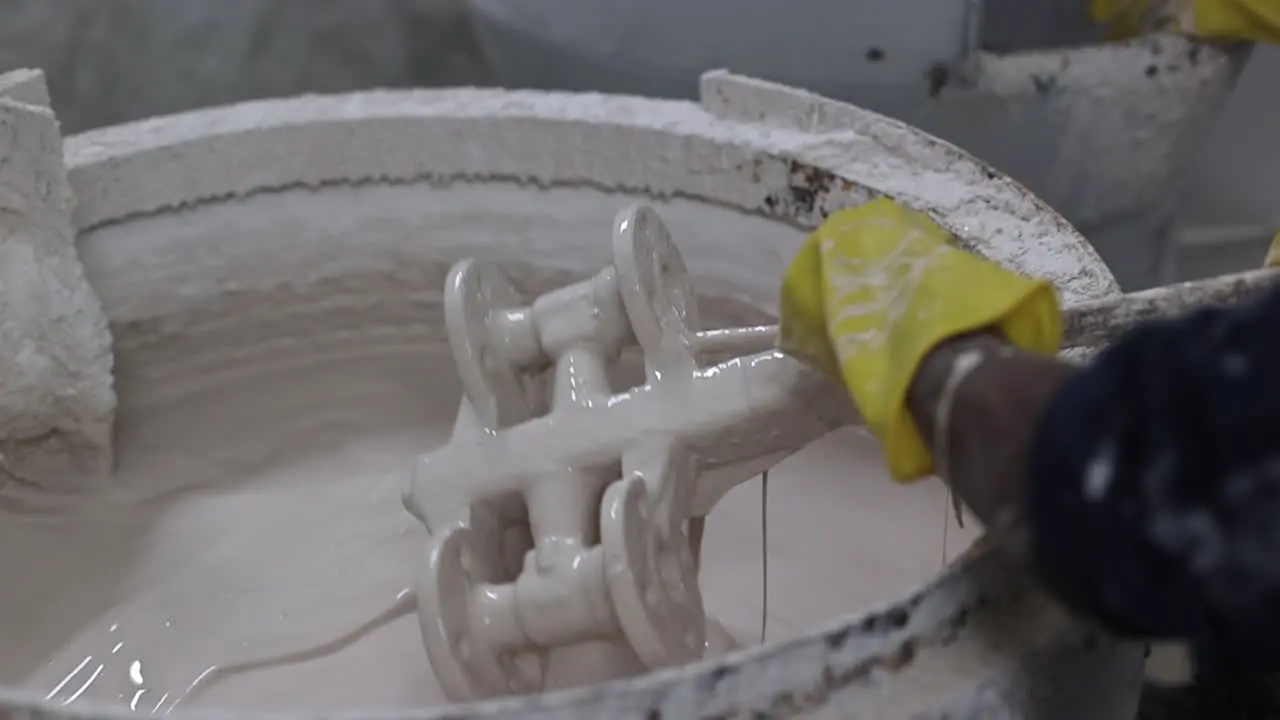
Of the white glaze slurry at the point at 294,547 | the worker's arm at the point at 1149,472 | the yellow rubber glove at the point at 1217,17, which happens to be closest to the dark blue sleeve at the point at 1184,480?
the worker's arm at the point at 1149,472

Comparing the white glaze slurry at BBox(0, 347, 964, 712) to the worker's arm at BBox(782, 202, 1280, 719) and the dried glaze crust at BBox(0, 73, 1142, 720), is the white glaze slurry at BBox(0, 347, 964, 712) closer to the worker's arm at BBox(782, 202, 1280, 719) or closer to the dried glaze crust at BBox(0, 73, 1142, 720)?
the dried glaze crust at BBox(0, 73, 1142, 720)

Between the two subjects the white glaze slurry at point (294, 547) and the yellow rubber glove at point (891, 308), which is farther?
the white glaze slurry at point (294, 547)

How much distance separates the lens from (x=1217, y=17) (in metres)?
1.16

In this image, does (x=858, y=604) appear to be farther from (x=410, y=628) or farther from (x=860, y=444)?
(x=410, y=628)

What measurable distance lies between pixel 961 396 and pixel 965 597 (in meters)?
0.10

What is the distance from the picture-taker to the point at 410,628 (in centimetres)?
112

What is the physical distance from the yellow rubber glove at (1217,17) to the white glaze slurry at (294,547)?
51 cm

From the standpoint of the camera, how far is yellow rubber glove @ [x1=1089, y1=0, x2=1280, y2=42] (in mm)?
1143

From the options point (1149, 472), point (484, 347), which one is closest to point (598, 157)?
point (484, 347)

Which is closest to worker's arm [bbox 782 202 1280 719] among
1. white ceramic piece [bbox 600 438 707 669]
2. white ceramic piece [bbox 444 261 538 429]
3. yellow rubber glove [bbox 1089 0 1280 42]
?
white ceramic piece [bbox 600 438 707 669]

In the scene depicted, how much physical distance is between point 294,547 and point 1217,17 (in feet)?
3.27

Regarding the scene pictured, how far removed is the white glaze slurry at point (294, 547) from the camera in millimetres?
Answer: 1065

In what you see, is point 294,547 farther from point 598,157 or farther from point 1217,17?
point 1217,17

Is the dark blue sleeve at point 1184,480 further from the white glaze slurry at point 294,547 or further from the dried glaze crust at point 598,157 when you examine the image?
the white glaze slurry at point 294,547
